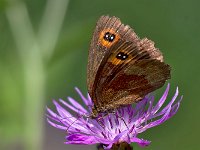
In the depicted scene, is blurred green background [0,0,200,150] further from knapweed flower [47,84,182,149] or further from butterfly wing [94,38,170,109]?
butterfly wing [94,38,170,109]

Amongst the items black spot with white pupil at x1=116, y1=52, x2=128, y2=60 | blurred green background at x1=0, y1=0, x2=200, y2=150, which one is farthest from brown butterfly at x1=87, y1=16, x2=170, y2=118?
blurred green background at x1=0, y1=0, x2=200, y2=150

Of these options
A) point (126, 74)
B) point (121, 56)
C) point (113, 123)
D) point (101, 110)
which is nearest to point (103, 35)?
point (121, 56)

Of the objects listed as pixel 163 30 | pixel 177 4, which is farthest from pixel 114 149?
pixel 177 4

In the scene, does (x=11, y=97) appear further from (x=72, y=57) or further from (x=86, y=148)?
(x=86, y=148)

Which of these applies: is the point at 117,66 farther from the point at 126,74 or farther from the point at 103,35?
the point at 103,35

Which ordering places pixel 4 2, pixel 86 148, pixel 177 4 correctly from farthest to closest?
pixel 177 4, pixel 86 148, pixel 4 2

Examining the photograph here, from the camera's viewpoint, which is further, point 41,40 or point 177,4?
point 177,4

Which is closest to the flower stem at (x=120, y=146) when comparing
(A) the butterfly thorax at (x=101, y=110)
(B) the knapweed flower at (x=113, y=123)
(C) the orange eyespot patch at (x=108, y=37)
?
(B) the knapweed flower at (x=113, y=123)

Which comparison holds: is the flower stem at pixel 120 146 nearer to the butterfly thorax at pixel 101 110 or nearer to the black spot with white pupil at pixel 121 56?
the butterfly thorax at pixel 101 110
